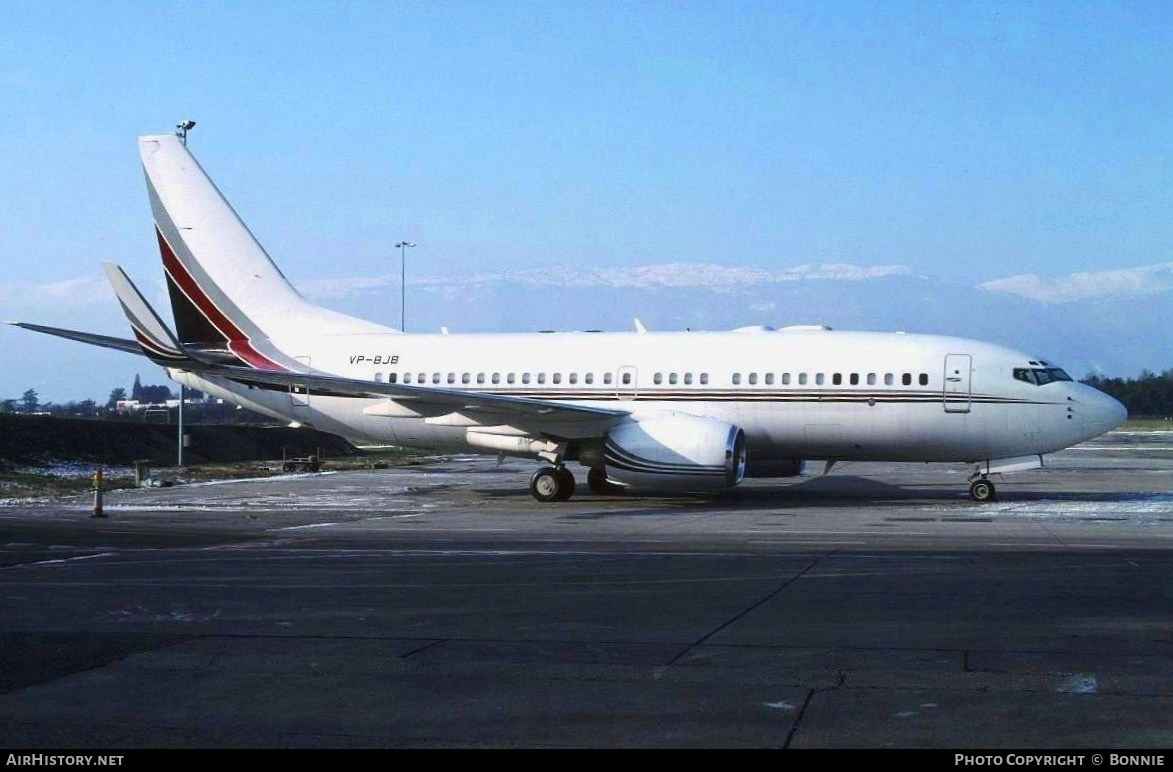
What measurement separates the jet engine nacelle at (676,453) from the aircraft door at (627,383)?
146 cm

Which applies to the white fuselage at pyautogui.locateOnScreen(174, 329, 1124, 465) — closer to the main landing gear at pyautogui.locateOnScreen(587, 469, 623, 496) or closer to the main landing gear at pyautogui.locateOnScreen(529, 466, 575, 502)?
the main landing gear at pyautogui.locateOnScreen(529, 466, 575, 502)

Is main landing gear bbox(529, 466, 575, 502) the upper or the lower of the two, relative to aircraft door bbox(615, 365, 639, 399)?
lower

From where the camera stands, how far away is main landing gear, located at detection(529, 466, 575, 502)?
26.8m

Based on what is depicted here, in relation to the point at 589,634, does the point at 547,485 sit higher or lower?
higher

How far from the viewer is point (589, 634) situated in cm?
1016

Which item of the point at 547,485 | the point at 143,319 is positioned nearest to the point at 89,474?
the point at 143,319

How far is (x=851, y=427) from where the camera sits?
84.6ft

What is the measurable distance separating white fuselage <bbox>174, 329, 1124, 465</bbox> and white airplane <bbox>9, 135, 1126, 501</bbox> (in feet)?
0.13

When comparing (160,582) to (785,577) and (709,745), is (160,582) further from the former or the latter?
(709,745)

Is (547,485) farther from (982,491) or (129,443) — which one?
(129,443)

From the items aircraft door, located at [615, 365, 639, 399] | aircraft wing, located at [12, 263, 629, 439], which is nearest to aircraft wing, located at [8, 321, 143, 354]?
aircraft wing, located at [12, 263, 629, 439]

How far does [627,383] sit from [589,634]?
56.3 feet

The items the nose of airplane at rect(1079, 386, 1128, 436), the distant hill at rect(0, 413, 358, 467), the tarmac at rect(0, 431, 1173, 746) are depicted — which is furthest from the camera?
the distant hill at rect(0, 413, 358, 467)

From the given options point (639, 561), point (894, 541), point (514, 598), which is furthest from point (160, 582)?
point (894, 541)
